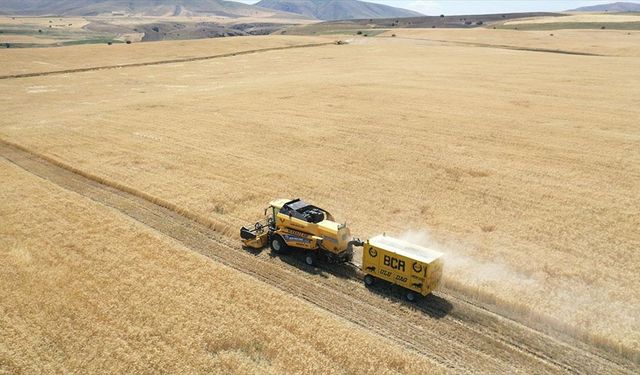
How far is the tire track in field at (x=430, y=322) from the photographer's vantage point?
1431 centimetres

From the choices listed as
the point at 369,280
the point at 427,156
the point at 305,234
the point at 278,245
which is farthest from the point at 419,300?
the point at 427,156

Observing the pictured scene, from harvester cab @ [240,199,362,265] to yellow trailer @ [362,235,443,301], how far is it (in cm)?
127

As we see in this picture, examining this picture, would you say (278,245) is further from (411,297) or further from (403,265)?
(411,297)

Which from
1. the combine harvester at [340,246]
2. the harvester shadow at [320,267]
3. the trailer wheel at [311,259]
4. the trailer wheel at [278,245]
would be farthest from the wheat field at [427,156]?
the trailer wheel at [311,259]

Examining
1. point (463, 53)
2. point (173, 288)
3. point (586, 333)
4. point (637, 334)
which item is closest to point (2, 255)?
point (173, 288)

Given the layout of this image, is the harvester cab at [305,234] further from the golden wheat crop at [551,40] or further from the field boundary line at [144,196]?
the golden wheat crop at [551,40]

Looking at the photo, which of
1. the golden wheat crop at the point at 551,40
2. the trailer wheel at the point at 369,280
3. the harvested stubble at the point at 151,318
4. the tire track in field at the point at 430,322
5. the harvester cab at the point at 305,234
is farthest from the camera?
the golden wheat crop at the point at 551,40

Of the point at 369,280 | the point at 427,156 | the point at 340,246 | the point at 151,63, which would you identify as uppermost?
the point at 151,63

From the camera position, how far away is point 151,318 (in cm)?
1585

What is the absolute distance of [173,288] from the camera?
17.7 meters

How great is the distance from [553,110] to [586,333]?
1382 inches

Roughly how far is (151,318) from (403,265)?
8910 millimetres

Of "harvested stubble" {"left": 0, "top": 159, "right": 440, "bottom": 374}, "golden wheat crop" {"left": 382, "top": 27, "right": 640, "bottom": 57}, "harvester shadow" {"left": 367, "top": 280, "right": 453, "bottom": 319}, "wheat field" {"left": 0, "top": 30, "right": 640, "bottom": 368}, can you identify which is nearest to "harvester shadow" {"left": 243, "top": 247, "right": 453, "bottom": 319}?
"harvester shadow" {"left": 367, "top": 280, "right": 453, "bottom": 319}

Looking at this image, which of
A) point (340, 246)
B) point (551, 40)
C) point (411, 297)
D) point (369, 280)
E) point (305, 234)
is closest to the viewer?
point (411, 297)
